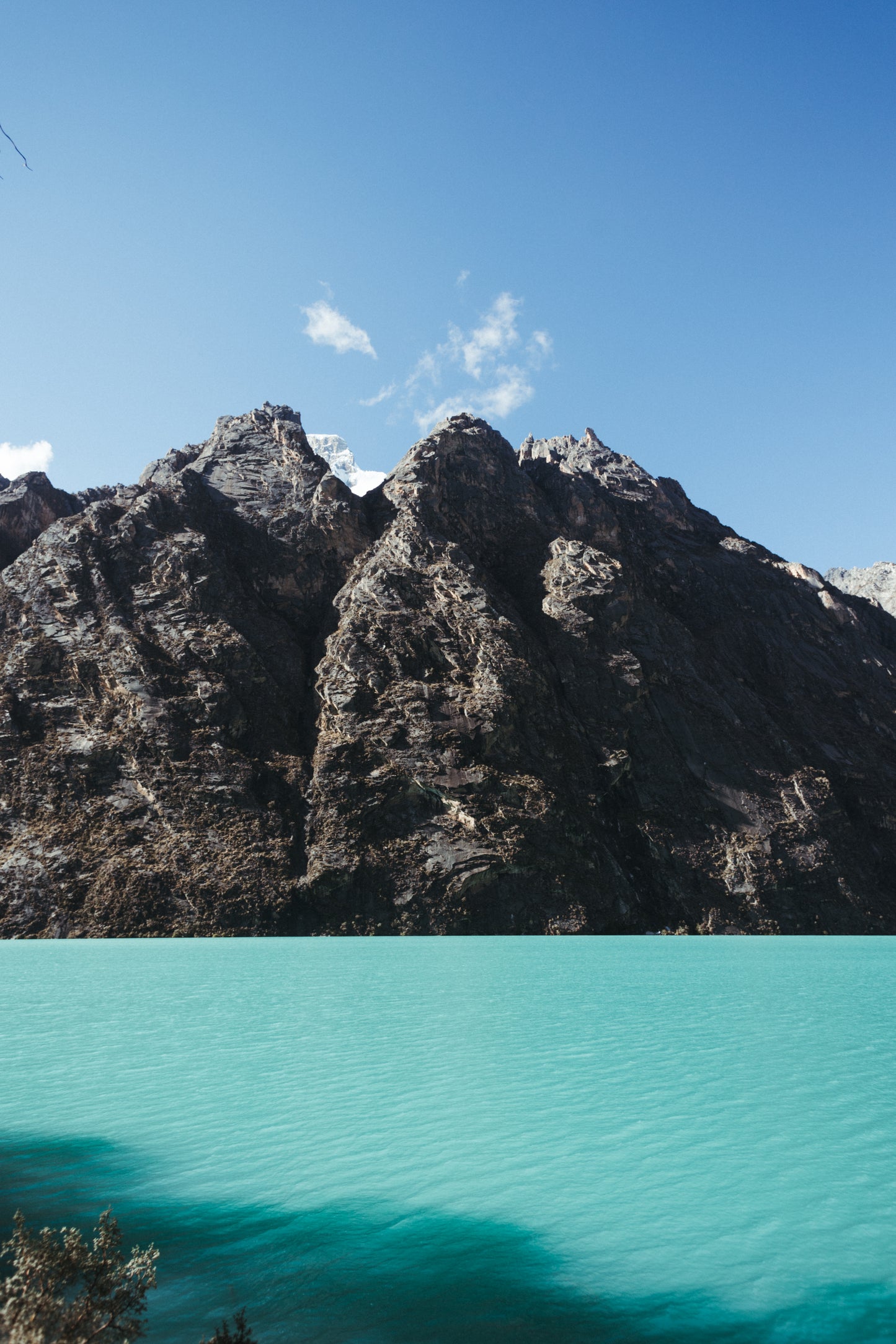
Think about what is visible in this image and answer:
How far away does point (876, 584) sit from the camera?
118m

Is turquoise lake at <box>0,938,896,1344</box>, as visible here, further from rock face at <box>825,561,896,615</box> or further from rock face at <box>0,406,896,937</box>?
rock face at <box>825,561,896,615</box>

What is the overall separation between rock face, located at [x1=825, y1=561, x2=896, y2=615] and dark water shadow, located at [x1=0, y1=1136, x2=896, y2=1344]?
4596 inches

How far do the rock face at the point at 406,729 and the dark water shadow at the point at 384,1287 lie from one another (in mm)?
34716

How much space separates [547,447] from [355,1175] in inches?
3425

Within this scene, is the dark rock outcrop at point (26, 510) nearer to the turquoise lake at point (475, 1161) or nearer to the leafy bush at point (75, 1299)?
the turquoise lake at point (475, 1161)

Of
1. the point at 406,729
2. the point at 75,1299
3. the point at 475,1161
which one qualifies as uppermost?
the point at 406,729

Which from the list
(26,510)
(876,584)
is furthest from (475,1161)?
(876,584)

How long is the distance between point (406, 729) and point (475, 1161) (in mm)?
38462

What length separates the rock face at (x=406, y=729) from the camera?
41062mm

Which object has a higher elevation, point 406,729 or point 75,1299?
point 406,729

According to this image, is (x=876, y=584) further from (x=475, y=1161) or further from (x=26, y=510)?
(x=475, y=1161)

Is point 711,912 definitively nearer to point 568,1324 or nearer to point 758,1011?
point 758,1011

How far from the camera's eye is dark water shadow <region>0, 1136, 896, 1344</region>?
4723 millimetres

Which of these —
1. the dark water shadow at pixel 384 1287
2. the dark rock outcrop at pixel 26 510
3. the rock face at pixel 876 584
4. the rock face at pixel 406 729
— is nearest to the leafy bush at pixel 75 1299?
the dark water shadow at pixel 384 1287
